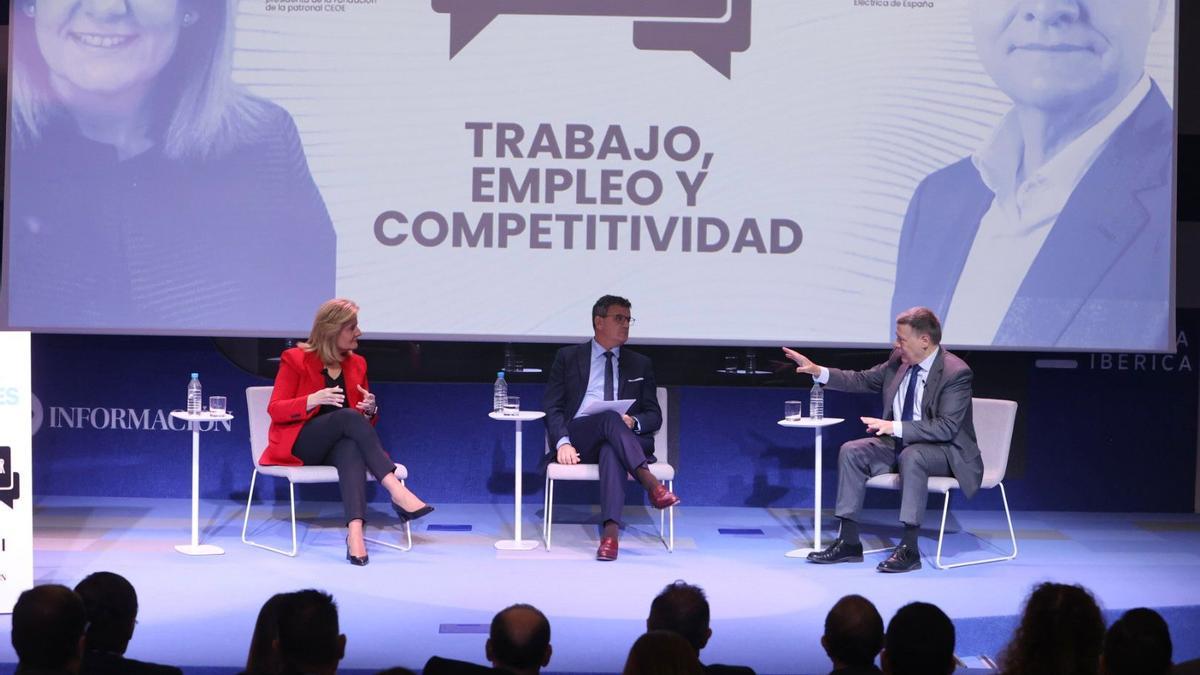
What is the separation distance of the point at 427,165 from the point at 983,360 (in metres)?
3.05

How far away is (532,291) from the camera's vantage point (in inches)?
260

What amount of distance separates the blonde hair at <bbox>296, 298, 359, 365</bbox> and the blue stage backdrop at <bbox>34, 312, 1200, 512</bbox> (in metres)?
1.10

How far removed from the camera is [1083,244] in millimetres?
6602

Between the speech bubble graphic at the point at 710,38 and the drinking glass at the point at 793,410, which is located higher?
the speech bubble graphic at the point at 710,38

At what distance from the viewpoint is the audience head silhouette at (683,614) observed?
2914 millimetres

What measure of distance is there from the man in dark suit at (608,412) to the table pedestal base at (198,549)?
1515 mm

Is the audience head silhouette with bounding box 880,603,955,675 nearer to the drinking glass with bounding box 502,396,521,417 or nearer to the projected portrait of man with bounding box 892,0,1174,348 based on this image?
the drinking glass with bounding box 502,396,521,417

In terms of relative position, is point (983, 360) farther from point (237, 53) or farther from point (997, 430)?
point (237, 53)

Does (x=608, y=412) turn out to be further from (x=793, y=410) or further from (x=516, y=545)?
(x=793, y=410)

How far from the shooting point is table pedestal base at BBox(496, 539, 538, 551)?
19.8ft

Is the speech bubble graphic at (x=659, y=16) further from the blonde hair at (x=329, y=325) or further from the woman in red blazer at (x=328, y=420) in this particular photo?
the woman in red blazer at (x=328, y=420)

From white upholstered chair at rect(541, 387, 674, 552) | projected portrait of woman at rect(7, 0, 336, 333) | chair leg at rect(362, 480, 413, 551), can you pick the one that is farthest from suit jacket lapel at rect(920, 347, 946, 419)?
projected portrait of woman at rect(7, 0, 336, 333)

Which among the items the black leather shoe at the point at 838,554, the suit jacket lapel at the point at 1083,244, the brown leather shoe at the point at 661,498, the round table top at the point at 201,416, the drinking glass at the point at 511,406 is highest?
the suit jacket lapel at the point at 1083,244

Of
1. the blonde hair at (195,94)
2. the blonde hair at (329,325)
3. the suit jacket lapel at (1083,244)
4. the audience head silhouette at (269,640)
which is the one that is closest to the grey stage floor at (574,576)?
the blonde hair at (329,325)
